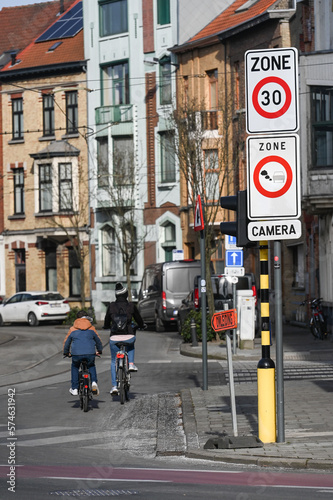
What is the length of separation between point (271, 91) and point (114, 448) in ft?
13.2

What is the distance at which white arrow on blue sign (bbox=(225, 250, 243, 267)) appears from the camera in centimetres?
2495

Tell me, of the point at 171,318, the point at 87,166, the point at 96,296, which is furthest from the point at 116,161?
the point at 171,318

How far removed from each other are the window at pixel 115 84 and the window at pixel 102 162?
1777mm

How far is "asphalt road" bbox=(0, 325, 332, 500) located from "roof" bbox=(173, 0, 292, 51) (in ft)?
69.9

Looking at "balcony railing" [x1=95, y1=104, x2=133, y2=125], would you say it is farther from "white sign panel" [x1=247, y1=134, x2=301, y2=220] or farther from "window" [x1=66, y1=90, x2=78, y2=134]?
"white sign panel" [x1=247, y1=134, x2=301, y2=220]

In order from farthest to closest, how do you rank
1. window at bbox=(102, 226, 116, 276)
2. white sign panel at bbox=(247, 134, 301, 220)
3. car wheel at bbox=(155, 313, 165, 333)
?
window at bbox=(102, 226, 116, 276)
car wheel at bbox=(155, 313, 165, 333)
white sign panel at bbox=(247, 134, 301, 220)

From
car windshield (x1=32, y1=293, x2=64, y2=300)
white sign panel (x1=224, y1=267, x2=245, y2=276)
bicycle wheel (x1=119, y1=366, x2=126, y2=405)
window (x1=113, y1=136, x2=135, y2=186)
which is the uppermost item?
window (x1=113, y1=136, x2=135, y2=186)

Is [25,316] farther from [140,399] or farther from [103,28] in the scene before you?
[140,399]

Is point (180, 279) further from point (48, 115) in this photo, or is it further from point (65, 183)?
point (48, 115)

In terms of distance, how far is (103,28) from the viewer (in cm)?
5006

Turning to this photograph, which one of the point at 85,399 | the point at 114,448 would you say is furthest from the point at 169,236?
the point at 114,448

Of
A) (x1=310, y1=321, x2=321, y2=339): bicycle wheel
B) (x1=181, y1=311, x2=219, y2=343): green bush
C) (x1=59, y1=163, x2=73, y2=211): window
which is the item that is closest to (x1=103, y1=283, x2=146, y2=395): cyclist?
(x1=181, y1=311, x2=219, y2=343): green bush

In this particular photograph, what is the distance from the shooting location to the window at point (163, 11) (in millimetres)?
47500

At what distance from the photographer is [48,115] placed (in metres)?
51.9
